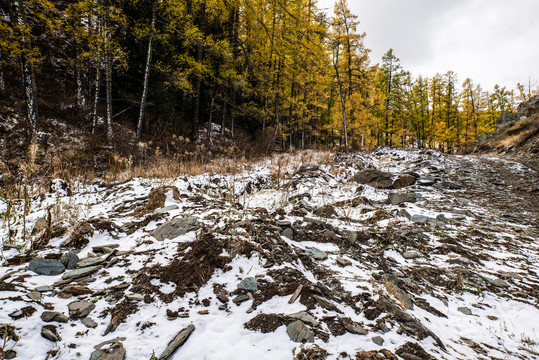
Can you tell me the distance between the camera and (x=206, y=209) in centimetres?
419

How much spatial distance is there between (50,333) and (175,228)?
181 cm

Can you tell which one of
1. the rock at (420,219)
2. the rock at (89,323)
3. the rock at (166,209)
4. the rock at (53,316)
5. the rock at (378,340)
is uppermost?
the rock at (166,209)

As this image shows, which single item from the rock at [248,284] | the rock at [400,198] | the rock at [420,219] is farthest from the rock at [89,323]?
the rock at [400,198]

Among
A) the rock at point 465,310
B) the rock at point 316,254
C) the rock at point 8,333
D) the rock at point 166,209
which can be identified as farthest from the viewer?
the rock at point 166,209

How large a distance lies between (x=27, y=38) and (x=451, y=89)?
4409 cm

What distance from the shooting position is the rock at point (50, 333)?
5.30 ft

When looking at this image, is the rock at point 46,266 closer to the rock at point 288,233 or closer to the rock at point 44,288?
the rock at point 44,288

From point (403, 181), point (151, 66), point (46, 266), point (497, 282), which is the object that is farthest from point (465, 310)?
point (151, 66)

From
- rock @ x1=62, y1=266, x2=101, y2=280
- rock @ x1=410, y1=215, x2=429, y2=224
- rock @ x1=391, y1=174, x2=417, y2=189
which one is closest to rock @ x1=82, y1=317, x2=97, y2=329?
rock @ x1=62, y1=266, x2=101, y2=280

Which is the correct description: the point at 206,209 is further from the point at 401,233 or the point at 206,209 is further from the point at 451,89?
the point at 451,89

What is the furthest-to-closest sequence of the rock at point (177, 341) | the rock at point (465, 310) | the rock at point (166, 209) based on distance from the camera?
the rock at point (166, 209)
the rock at point (465, 310)
the rock at point (177, 341)

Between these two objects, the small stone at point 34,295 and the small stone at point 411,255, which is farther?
the small stone at point 411,255

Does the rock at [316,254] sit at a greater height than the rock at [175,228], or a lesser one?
lesser

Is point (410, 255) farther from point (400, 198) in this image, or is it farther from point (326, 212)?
point (400, 198)
